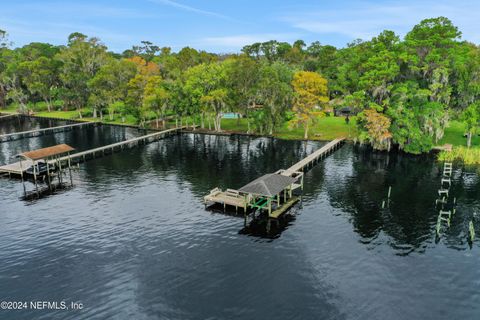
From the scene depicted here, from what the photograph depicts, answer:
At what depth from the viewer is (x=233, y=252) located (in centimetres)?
3309

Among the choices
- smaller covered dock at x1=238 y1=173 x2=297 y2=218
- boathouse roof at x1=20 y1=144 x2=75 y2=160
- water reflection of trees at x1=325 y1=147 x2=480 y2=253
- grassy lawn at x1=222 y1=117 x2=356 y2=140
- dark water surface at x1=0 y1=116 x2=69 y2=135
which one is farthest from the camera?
dark water surface at x1=0 y1=116 x2=69 y2=135

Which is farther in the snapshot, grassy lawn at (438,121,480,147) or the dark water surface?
the dark water surface

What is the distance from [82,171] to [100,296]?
37.6 m

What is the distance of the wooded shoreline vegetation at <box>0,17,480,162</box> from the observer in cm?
6750

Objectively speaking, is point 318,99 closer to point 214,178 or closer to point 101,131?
point 214,178

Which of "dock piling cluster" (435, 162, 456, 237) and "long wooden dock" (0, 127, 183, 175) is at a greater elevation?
"long wooden dock" (0, 127, 183, 175)

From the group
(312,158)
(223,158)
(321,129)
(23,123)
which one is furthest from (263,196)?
(23,123)

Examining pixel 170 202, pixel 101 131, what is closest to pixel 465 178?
pixel 170 202

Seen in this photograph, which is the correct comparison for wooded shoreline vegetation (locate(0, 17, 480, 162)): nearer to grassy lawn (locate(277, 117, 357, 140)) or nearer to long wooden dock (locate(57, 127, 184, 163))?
grassy lawn (locate(277, 117, 357, 140))

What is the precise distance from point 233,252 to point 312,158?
34.5m

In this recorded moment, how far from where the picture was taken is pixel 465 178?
5412cm

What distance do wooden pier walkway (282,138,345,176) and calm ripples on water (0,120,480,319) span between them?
3451mm

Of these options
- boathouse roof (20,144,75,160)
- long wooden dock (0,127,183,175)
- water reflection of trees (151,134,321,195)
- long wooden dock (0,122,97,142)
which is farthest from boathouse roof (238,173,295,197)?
long wooden dock (0,122,97,142)

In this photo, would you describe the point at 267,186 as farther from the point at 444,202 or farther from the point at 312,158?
the point at 312,158
